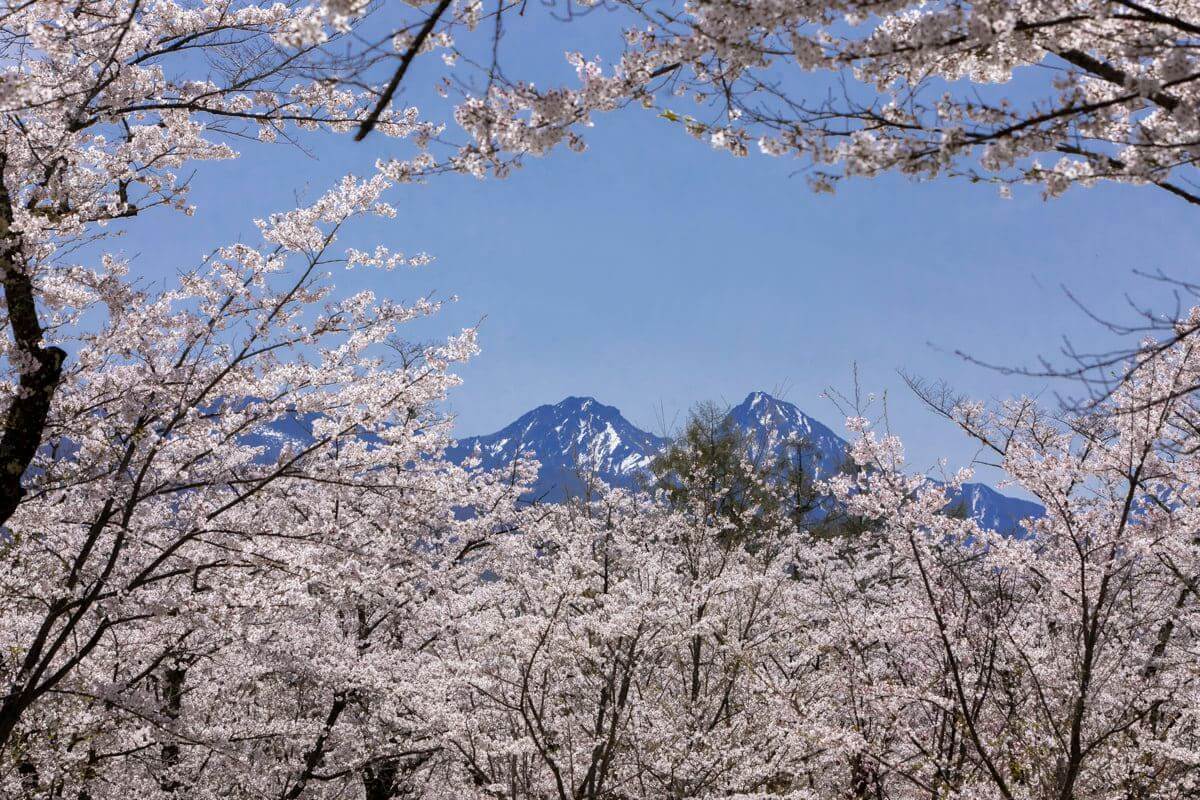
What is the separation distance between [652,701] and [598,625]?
6.40ft

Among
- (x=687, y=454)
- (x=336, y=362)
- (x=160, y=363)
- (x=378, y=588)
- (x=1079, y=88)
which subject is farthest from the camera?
(x=687, y=454)

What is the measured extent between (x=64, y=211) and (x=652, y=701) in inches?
291

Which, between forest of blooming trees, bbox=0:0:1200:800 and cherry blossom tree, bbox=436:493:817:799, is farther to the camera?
cherry blossom tree, bbox=436:493:817:799

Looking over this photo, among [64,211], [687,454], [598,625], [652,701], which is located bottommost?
[652,701]

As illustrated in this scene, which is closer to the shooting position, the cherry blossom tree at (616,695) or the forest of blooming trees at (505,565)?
the forest of blooming trees at (505,565)

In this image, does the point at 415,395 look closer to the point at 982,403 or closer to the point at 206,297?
the point at 206,297

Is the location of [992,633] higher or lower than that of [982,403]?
lower

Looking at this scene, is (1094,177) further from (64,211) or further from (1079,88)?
(64,211)

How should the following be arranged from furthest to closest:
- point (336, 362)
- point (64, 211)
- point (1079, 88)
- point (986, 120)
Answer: point (336, 362), point (64, 211), point (1079, 88), point (986, 120)

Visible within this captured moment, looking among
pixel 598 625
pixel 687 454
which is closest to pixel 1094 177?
pixel 598 625

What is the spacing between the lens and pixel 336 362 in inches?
264

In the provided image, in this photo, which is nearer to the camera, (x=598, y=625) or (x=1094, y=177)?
(x=1094, y=177)

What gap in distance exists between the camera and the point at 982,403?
804cm

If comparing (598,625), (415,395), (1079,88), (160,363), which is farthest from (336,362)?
(1079,88)
